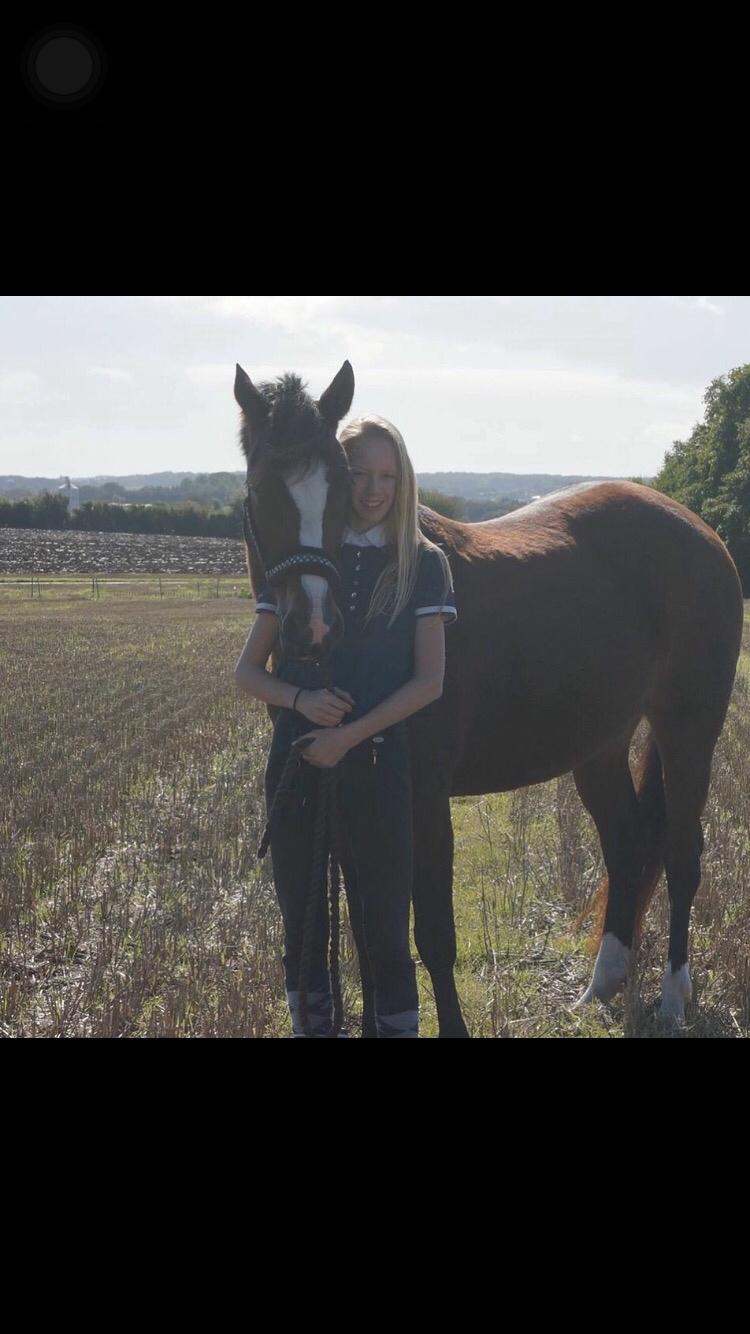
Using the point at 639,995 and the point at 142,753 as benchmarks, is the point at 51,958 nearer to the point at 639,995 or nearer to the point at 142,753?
the point at 639,995

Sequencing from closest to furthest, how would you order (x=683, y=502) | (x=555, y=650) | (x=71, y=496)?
1. (x=555, y=650)
2. (x=683, y=502)
3. (x=71, y=496)

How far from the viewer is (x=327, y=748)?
2.54 m

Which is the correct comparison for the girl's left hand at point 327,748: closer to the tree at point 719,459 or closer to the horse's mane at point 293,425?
the horse's mane at point 293,425

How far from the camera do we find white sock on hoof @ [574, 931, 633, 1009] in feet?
13.9

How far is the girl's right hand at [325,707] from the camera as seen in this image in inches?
100

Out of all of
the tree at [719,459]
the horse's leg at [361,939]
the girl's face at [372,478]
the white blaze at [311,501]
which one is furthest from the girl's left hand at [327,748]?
the tree at [719,459]

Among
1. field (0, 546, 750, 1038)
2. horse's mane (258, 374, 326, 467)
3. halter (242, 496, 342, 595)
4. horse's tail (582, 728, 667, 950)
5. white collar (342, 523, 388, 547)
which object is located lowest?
field (0, 546, 750, 1038)

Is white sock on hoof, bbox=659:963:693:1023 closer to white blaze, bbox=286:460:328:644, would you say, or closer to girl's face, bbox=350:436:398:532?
girl's face, bbox=350:436:398:532

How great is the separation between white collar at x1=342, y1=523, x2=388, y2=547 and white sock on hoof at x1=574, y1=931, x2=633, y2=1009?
7.48 feet

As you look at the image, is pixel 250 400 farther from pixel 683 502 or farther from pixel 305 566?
pixel 683 502

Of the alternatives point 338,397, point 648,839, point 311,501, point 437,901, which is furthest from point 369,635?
point 648,839

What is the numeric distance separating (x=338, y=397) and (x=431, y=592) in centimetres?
54
